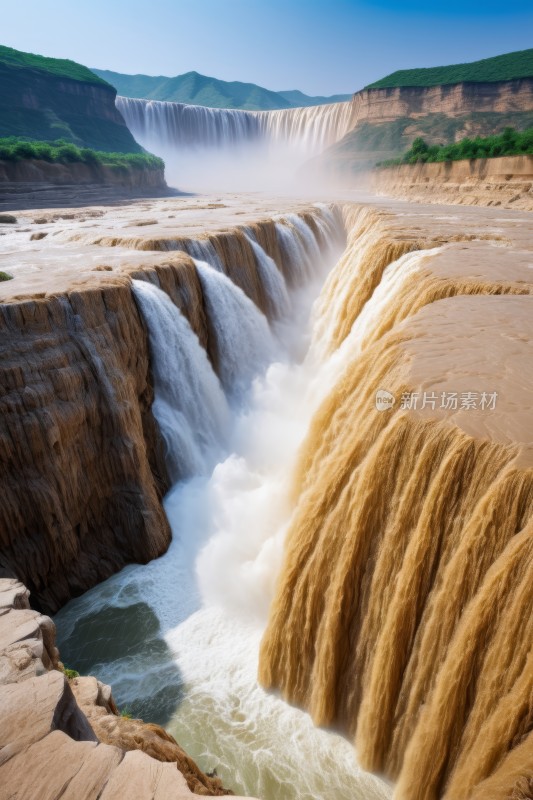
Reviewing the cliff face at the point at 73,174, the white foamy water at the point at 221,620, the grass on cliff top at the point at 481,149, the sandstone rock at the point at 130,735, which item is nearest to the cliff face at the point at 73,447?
the white foamy water at the point at 221,620

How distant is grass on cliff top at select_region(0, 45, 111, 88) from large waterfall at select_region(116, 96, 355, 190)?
4893 mm

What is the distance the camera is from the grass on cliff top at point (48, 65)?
56469mm

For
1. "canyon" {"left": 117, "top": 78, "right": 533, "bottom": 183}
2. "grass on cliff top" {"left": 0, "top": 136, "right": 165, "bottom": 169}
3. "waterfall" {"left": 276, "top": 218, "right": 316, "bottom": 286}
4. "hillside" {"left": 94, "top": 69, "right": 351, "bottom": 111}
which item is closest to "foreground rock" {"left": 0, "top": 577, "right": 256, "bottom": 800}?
"waterfall" {"left": 276, "top": 218, "right": 316, "bottom": 286}

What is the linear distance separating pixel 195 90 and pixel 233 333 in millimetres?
180448

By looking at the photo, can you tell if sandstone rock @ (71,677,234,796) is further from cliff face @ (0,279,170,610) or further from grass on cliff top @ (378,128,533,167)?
grass on cliff top @ (378,128,533,167)

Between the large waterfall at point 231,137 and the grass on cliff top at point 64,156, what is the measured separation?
1981 cm

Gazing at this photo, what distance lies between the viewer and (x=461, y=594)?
459cm

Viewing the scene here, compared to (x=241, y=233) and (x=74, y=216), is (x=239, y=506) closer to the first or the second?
(x=241, y=233)

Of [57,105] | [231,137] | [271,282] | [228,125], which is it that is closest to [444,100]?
[231,137]

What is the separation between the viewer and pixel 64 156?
36438 millimetres

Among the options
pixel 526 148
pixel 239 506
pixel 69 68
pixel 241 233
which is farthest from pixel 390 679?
pixel 69 68

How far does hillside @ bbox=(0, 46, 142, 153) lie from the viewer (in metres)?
51.6

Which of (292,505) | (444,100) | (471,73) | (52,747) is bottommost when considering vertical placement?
(292,505)

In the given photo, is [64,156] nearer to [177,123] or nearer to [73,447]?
[177,123]
